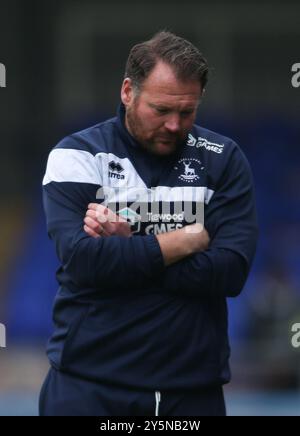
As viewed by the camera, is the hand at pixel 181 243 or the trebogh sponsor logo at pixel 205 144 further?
the trebogh sponsor logo at pixel 205 144

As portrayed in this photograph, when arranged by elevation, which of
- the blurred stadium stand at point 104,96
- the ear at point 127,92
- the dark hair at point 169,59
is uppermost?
the dark hair at point 169,59

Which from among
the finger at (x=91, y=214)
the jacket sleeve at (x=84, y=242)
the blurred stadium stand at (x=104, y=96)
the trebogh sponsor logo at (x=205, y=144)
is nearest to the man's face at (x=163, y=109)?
the trebogh sponsor logo at (x=205, y=144)

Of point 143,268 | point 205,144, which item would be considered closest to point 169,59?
point 205,144

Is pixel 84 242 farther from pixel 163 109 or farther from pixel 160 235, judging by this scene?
pixel 163 109

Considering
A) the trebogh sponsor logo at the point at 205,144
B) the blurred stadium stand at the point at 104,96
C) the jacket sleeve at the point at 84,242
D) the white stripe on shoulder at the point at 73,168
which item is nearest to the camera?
the jacket sleeve at the point at 84,242

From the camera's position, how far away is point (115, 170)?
12.2 feet

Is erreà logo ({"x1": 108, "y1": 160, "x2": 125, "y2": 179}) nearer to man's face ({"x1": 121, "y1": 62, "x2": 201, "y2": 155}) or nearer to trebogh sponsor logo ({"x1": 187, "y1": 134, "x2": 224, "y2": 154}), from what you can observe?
man's face ({"x1": 121, "y1": 62, "x2": 201, "y2": 155})

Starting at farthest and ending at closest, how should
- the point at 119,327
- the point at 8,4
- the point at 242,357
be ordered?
the point at 8,4 → the point at 242,357 → the point at 119,327

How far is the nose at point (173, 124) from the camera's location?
3.62 metres

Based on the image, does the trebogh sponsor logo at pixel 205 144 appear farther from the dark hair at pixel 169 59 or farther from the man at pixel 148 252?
the dark hair at pixel 169 59

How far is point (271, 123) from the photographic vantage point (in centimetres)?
1216

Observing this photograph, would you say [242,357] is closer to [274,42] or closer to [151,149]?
[274,42]
